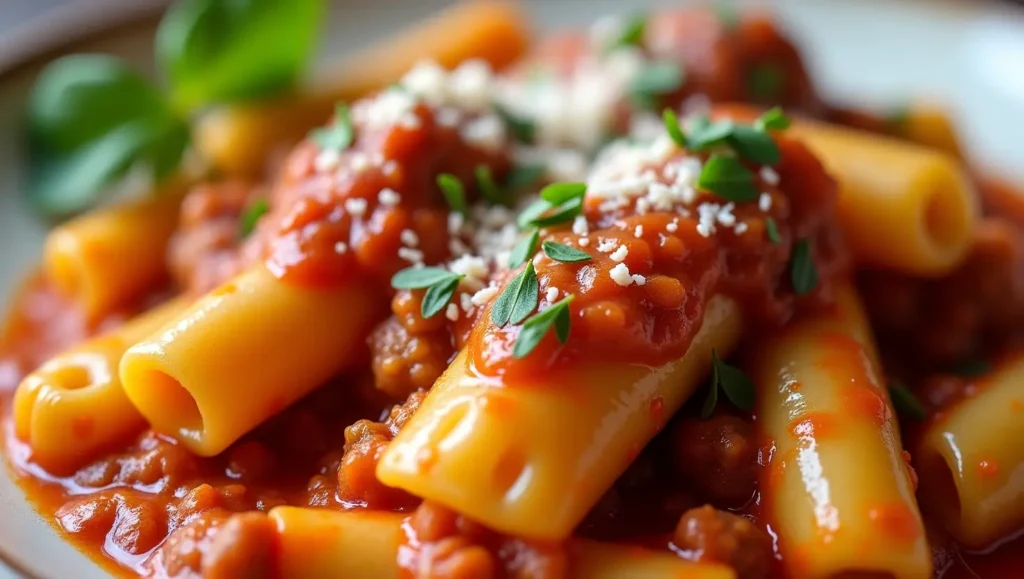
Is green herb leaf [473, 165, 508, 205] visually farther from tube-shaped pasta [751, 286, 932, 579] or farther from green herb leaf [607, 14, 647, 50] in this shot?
green herb leaf [607, 14, 647, 50]

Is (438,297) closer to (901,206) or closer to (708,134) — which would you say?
(708,134)

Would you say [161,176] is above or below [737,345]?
above

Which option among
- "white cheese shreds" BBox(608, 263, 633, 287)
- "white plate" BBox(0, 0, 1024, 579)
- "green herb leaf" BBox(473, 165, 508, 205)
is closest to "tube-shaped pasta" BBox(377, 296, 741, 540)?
"white cheese shreds" BBox(608, 263, 633, 287)

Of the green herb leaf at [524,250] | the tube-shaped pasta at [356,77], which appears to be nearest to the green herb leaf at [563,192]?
the green herb leaf at [524,250]

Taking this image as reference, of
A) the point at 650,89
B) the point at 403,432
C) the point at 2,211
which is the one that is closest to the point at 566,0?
the point at 650,89

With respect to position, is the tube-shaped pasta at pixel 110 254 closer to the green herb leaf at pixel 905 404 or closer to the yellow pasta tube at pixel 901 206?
the yellow pasta tube at pixel 901 206

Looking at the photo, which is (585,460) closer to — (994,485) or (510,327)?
(510,327)
